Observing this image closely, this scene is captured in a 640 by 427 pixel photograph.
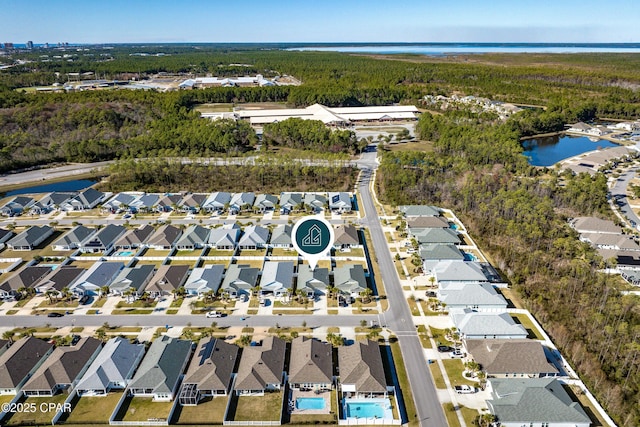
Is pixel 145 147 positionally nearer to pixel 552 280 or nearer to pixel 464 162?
pixel 464 162

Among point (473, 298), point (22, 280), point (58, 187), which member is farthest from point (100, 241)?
point (473, 298)

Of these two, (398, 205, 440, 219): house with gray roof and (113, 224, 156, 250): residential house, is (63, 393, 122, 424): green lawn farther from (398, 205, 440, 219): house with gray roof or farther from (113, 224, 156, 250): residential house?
(398, 205, 440, 219): house with gray roof

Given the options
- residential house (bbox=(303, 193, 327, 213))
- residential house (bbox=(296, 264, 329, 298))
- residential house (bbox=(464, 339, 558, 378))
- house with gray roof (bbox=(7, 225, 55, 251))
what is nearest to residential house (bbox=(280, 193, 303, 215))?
residential house (bbox=(303, 193, 327, 213))

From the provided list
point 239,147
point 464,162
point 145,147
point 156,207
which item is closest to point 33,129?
point 145,147

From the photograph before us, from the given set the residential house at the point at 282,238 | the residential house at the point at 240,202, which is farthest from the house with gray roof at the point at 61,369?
the residential house at the point at 240,202

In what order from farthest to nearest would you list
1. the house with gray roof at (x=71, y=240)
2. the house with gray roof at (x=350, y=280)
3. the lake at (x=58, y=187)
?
the lake at (x=58, y=187) → the house with gray roof at (x=71, y=240) → the house with gray roof at (x=350, y=280)

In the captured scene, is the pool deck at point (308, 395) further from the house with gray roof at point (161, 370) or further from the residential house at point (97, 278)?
the residential house at point (97, 278)

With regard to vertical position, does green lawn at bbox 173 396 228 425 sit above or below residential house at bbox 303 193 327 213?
below
